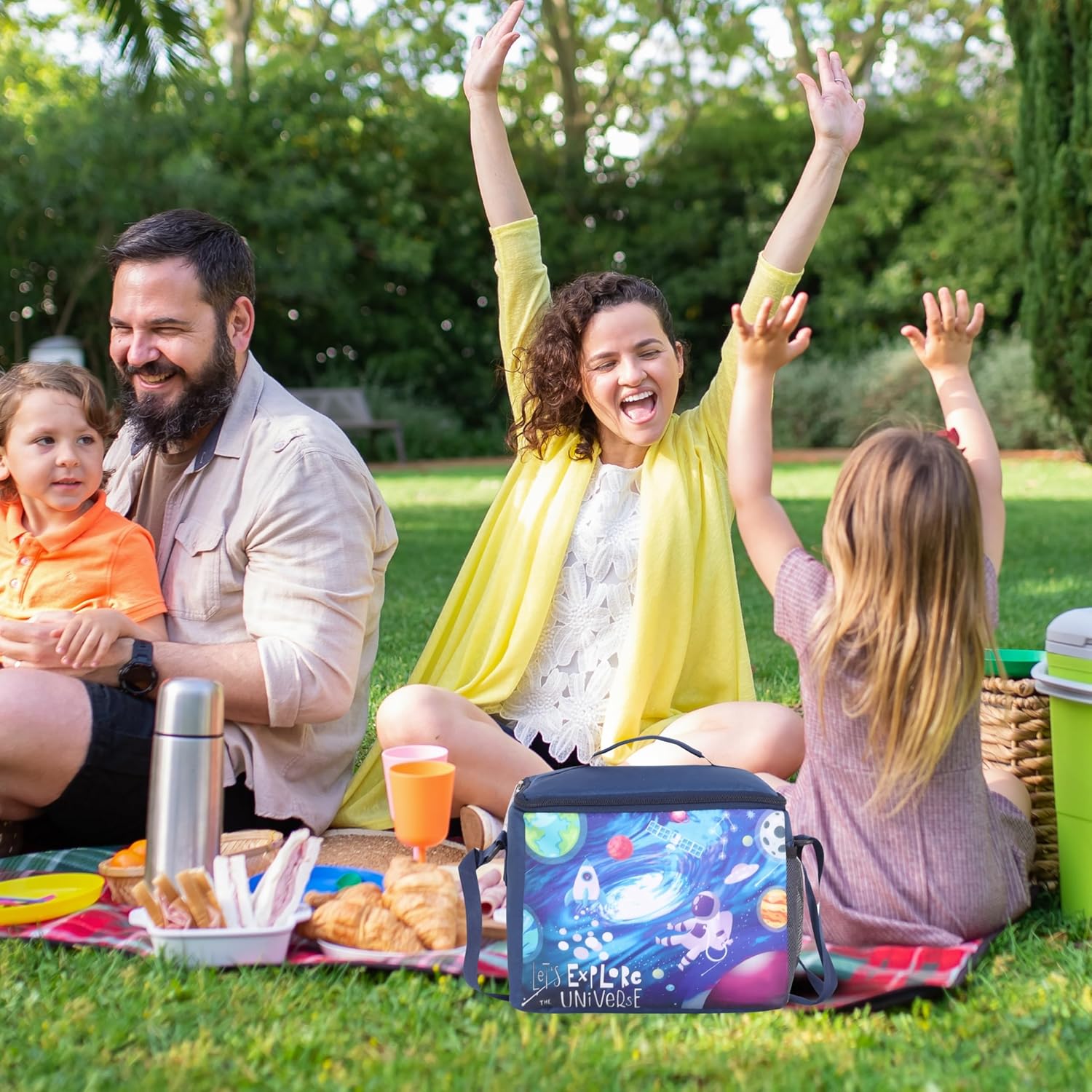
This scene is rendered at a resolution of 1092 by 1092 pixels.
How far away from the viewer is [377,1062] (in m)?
2.00

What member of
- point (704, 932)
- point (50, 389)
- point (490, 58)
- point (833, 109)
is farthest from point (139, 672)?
point (833, 109)

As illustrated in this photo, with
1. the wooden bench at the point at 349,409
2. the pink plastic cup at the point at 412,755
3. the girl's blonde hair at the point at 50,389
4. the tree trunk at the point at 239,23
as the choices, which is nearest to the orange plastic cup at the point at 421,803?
the pink plastic cup at the point at 412,755

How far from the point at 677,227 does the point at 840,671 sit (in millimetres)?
20284

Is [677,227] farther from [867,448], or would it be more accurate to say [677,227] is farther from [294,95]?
[867,448]

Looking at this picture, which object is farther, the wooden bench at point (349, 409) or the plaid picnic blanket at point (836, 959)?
the wooden bench at point (349, 409)

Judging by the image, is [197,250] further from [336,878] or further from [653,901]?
[653,901]

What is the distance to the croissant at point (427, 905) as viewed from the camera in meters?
2.47

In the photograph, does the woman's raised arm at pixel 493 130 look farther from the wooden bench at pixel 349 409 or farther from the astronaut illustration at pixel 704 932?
the wooden bench at pixel 349 409

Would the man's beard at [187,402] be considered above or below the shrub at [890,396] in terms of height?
below

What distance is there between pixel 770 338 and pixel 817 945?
119 centimetres

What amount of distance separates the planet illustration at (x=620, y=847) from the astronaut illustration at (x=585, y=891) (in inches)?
1.7

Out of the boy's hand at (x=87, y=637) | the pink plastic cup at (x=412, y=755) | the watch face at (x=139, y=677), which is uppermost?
the boy's hand at (x=87, y=637)

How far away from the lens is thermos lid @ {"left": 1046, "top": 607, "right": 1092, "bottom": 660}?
2.59 meters

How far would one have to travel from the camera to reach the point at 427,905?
248cm
